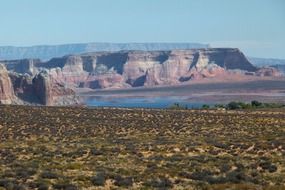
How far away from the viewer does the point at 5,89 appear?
526ft

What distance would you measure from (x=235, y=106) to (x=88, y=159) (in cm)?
8555

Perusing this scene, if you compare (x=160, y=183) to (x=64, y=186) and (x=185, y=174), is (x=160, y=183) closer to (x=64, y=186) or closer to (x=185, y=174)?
(x=185, y=174)

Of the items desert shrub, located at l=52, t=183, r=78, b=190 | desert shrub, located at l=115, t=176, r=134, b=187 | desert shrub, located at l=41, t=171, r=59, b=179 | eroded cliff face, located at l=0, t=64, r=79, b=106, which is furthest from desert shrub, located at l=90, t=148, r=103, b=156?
eroded cliff face, located at l=0, t=64, r=79, b=106

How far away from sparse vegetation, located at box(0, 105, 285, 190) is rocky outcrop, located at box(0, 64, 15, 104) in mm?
107320

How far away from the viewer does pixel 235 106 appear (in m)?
112

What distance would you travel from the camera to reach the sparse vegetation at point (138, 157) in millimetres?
21703

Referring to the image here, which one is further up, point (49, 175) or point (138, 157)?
point (49, 175)

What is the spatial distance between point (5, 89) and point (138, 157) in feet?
444

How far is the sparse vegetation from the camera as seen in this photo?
21703 millimetres

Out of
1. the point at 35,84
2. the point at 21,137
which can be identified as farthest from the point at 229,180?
the point at 35,84

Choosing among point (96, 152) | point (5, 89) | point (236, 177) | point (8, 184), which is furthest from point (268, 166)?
point (5, 89)

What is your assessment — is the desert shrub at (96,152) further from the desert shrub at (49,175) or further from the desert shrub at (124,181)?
the desert shrub at (124,181)

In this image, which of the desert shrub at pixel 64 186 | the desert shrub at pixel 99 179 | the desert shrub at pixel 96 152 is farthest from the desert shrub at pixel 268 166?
the desert shrub at pixel 96 152

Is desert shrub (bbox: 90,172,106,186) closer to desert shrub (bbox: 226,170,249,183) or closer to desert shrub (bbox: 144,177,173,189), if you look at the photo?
desert shrub (bbox: 144,177,173,189)
